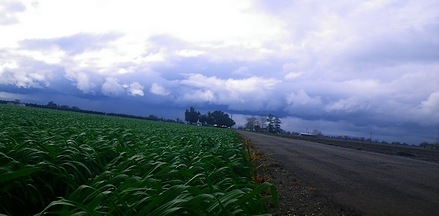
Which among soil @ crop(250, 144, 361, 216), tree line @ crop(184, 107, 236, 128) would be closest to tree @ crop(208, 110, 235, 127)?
tree line @ crop(184, 107, 236, 128)

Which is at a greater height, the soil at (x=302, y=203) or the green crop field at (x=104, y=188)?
the green crop field at (x=104, y=188)

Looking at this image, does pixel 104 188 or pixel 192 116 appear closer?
pixel 104 188

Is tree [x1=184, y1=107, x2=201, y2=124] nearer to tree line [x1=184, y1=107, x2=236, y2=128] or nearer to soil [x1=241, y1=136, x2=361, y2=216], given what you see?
tree line [x1=184, y1=107, x2=236, y2=128]

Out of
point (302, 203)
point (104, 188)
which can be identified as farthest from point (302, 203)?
point (104, 188)

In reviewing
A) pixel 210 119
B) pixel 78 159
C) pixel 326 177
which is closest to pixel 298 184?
pixel 326 177

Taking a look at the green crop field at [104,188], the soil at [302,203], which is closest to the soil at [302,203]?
the soil at [302,203]

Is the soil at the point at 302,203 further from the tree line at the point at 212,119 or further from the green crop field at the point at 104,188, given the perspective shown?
the tree line at the point at 212,119

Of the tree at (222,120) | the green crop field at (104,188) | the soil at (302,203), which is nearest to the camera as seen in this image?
the green crop field at (104,188)

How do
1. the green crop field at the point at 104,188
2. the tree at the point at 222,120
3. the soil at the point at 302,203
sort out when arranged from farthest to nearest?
1. the tree at the point at 222,120
2. the soil at the point at 302,203
3. the green crop field at the point at 104,188

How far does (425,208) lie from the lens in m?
8.76

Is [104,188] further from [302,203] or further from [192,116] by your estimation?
[192,116]

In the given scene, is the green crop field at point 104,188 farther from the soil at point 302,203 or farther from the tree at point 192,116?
the tree at point 192,116

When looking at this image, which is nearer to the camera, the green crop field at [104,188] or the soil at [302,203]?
the green crop field at [104,188]

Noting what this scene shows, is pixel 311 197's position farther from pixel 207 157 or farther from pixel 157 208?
pixel 157 208
